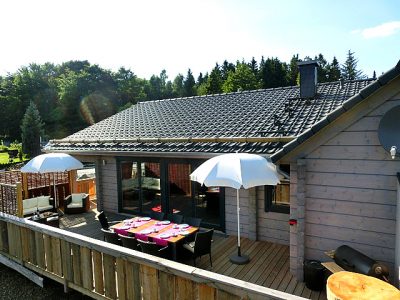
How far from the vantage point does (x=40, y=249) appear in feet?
16.9

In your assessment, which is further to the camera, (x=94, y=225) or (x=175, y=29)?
(x=175, y=29)

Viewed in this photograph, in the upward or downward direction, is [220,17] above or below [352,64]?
below

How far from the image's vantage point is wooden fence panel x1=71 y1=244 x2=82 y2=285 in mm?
4422

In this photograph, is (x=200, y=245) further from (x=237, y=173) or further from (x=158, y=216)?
(x=158, y=216)

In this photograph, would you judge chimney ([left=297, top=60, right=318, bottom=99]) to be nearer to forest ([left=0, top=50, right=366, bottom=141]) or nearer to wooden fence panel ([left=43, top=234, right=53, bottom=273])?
wooden fence panel ([left=43, top=234, right=53, bottom=273])

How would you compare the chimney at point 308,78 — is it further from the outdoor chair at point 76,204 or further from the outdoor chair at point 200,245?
the outdoor chair at point 76,204

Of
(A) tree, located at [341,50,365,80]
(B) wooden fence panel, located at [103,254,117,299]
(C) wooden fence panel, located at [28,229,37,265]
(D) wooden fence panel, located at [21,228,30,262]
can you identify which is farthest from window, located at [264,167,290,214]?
(A) tree, located at [341,50,365,80]

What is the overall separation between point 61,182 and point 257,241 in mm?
7980

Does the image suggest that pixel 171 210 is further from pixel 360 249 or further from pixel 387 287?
pixel 387 287

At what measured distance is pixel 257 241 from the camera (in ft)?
23.2

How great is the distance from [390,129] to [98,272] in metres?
4.81

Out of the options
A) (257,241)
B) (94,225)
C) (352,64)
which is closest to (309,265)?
(257,241)

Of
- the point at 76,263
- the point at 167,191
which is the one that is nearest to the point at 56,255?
the point at 76,263

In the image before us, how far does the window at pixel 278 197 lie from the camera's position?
22.2ft
